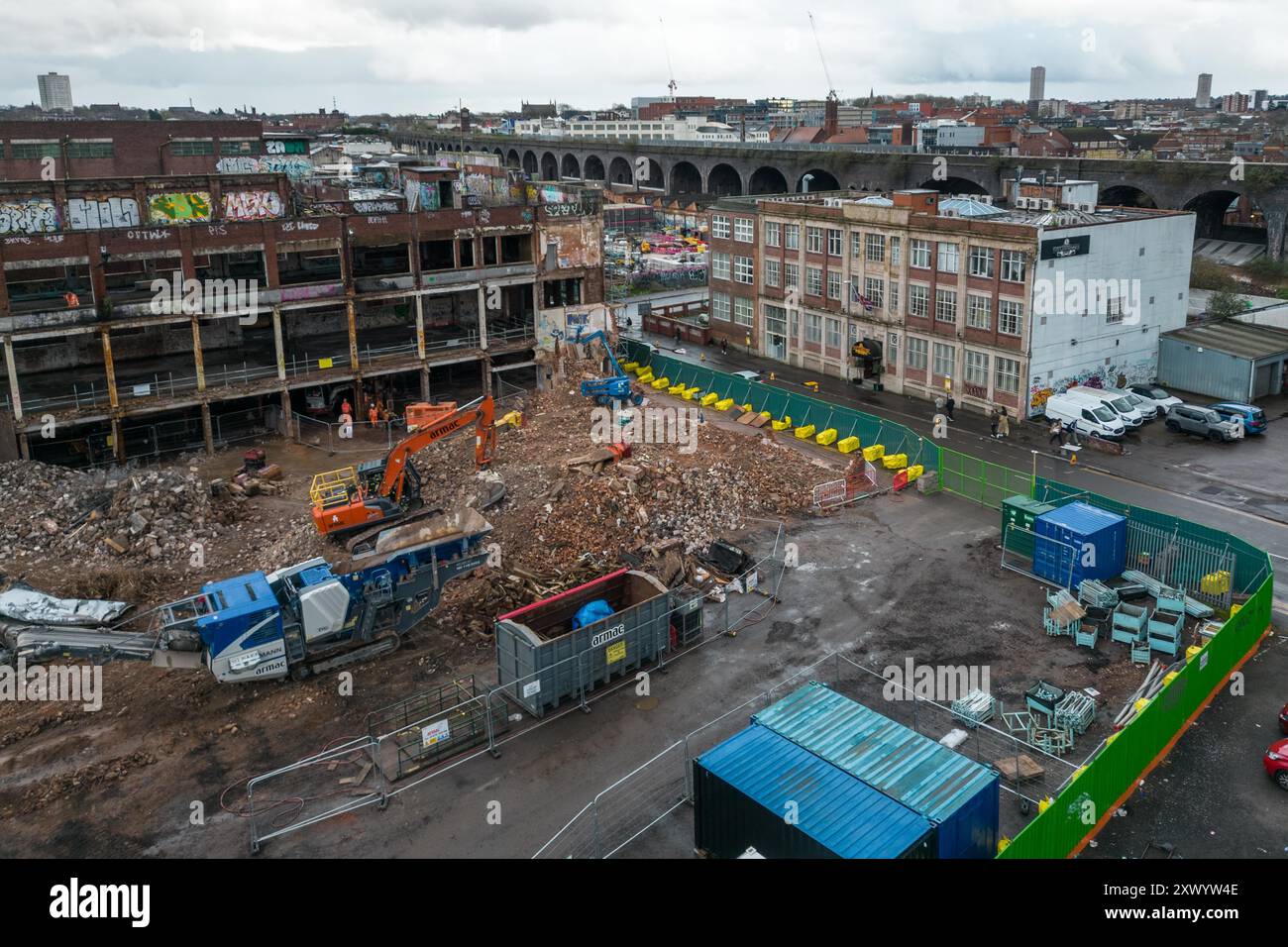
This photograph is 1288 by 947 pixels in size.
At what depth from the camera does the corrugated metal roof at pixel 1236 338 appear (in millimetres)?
52812

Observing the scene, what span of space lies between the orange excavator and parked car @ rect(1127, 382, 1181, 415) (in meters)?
32.5

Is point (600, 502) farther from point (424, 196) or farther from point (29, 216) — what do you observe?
point (424, 196)

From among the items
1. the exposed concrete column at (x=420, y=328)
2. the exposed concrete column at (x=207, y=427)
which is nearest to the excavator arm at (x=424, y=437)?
the exposed concrete column at (x=207, y=427)

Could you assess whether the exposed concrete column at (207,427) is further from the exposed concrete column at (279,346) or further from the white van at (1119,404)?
the white van at (1119,404)

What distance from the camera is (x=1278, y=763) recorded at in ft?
74.2

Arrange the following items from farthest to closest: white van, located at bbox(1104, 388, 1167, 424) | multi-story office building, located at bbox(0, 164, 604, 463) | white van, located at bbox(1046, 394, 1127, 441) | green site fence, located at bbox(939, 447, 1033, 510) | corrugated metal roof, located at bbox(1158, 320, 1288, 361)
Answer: corrugated metal roof, located at bbox(1158, 320, 1288, 361) → white van, located at bbox(1104, 388, 1167, 424) → multi-story office building, located at bbox(0, 164, 604, 463) → white van, located at bbox(1046, 394, 1127, 441) → green site fence, located at bbox(939, 447, 1033, 510)

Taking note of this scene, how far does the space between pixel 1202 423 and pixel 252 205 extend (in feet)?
167

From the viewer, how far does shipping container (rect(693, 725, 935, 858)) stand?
709 inches

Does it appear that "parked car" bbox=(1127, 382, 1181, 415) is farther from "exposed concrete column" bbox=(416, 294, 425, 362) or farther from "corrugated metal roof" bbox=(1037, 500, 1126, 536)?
"exposed concrete column" bbox=(416, 294, 425, 362)

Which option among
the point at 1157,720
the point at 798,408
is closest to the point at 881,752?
the point at 1157,720

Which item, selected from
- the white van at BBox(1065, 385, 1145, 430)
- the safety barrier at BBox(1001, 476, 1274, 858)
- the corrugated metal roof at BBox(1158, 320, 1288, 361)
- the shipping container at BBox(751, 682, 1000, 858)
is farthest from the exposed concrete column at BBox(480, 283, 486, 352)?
the shipping container at BBox(751, 682, 1000, 858)

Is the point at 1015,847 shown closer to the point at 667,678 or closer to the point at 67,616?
the point at 667,678

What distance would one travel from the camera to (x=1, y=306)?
4459 cm

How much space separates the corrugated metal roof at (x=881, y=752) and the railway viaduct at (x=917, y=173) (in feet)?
250
